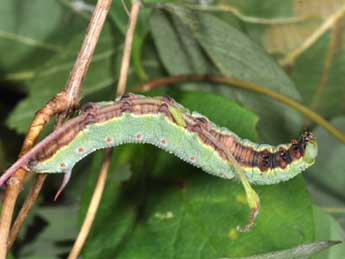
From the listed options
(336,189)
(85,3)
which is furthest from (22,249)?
(336,189)

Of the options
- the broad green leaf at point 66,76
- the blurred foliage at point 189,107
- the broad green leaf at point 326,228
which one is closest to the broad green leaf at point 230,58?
the blurred foliage at point 189,107

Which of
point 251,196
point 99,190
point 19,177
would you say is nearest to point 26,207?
point 19,177

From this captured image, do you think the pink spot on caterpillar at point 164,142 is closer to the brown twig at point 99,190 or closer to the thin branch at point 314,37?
the brown twig at point 99,190

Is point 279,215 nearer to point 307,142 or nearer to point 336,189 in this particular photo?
point 307,142

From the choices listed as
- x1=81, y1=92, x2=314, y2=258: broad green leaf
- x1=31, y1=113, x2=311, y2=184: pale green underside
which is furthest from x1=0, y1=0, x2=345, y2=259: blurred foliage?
x1=31, y1=113, x2=311, y2=184: pale green underside

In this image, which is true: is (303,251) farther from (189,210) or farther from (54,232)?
(54,232)
